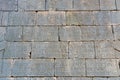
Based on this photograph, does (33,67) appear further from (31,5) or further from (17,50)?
(31,5)

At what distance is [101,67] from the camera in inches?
155

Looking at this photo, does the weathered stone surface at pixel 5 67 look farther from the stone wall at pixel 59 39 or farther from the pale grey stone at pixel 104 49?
the pale grey stone at pixel 104 49

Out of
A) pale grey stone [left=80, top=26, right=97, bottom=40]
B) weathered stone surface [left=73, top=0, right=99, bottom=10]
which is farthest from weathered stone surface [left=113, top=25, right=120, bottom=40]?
weathered stone surface [left=73, top=0, right=99, bottom=10]

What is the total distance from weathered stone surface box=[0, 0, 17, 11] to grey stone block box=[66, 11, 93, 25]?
898 millimetres

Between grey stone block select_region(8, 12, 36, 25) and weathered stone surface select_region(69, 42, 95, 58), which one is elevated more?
grey stone block select_region(8, 12, 36, 25)

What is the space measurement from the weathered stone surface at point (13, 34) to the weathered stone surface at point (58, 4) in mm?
613

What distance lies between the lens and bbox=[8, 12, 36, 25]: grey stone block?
4.23m

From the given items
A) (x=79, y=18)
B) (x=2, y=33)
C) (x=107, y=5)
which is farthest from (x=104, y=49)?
(x=2, y=33)

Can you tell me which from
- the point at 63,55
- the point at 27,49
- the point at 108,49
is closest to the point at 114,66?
the point at 108,49

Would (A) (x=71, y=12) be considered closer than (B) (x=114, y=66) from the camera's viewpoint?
No

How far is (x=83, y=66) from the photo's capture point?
395 cm

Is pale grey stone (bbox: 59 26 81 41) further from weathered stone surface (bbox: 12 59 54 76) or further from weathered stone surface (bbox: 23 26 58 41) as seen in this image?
weathered stone surface (bbox: 12 59 54 76)

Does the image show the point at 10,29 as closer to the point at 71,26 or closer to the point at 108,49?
the point at 71,26

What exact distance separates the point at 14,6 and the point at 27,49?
0.80 m
